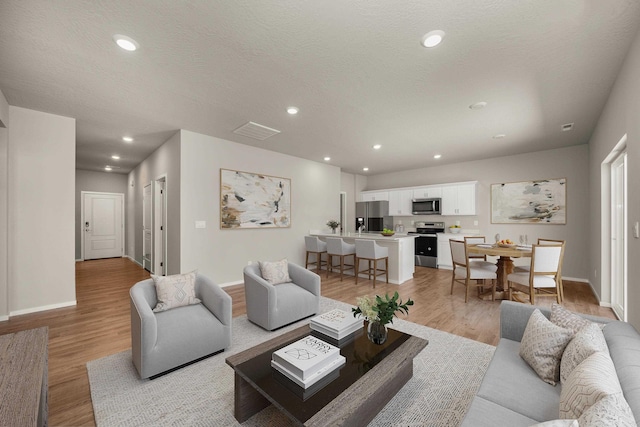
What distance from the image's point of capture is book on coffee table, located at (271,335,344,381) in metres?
1.51

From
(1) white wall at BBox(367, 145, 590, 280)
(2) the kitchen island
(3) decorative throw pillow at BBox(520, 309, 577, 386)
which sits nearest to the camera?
(3) decorative throw pillow at BBox(520, 309, 577, 386)

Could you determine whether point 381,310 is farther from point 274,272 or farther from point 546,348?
point 274,272

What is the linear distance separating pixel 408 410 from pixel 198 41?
314cm

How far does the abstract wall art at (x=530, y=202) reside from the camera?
5.44 meters

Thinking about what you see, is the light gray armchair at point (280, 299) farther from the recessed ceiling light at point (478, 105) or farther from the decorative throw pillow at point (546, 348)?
the recessed ceiling light at point (478, 105)

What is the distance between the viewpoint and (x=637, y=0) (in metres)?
1.77

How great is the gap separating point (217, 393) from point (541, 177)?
6756 millimetres

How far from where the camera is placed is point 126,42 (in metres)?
2.20

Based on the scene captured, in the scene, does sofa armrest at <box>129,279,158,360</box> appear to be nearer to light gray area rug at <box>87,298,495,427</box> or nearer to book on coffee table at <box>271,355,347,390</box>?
light gray area rug at <box>87,298,495,427</box>

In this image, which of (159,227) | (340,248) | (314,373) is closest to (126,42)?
(314,373)

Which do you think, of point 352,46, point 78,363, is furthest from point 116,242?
point 352,46

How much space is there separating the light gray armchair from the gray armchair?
1.67 feet

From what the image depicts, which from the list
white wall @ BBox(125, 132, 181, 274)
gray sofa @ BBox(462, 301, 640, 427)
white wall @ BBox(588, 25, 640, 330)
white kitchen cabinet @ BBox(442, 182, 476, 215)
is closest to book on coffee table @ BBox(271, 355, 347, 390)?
A: gray sofa @ BBox(462, 301, 640, 427)

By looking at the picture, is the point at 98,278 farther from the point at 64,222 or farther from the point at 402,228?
the point at 402,228
